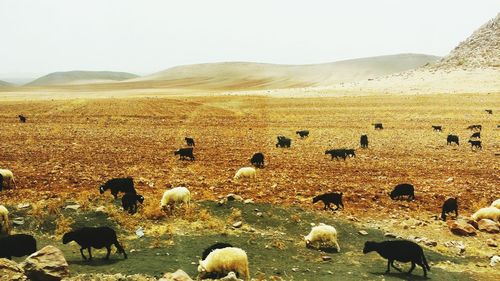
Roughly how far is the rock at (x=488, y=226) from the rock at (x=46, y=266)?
11.2 metres

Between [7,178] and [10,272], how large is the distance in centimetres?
964

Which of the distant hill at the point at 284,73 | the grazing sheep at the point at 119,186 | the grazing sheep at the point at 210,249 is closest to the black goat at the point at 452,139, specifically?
the grazing sheep at the point at 119,186

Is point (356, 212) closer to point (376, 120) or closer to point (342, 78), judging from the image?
point (376, 120)

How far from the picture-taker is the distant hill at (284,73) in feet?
462

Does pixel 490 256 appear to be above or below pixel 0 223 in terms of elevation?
below

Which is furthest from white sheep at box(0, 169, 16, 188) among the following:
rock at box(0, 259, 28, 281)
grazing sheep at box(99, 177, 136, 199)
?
rock at box(0, 259, 28, 281)

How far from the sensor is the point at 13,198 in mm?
14492

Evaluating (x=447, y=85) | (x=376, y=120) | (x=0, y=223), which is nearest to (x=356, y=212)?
(x=0, y=223)

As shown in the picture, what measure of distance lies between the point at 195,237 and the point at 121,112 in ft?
132

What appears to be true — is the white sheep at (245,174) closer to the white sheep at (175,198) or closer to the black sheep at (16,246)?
the white sheep at (175,198)

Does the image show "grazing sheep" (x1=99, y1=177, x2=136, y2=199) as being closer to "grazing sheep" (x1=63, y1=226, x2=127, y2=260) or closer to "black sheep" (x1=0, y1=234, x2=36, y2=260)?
"grazing sheep" (x1=63, y1=226, x2=127, y2=260)

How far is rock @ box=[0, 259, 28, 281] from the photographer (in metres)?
7.60

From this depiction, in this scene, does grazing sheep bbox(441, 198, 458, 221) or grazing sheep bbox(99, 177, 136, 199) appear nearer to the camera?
grazing sheep bbox(441, 198, 458, 221)

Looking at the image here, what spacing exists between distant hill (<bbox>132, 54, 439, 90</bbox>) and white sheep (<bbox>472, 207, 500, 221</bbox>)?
11834 cm
